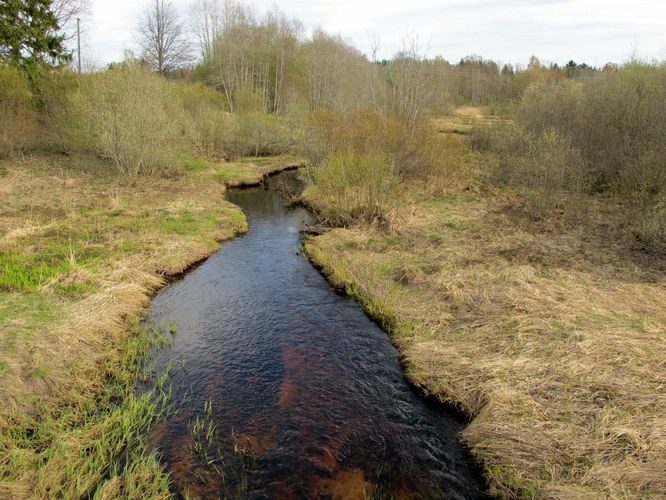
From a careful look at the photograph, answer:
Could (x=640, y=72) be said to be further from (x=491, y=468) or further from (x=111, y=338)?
(x=111, y=338)

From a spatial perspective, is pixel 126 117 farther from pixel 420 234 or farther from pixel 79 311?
pixel 420 234

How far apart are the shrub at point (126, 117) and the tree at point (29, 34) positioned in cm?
463

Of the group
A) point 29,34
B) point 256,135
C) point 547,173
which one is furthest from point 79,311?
point 256,135

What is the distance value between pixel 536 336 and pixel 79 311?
9.41m

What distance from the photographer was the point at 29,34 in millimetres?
22906

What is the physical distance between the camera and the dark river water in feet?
18.9

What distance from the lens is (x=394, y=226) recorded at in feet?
51.8

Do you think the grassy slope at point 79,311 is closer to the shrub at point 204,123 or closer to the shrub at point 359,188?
the shrub at point 359,188

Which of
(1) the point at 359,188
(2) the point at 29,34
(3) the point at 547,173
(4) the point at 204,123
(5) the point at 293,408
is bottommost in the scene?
(5) the point at 293,408

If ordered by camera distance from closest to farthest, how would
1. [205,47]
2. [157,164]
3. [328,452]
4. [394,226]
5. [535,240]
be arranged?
1. [328,452]
2. [535,240]
3. [394,226]
4. [157,164]
5. [205,47]

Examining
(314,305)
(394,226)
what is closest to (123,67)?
(394,226)

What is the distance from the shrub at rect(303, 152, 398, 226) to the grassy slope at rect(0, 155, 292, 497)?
4129mm

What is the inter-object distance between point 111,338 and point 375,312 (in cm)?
592

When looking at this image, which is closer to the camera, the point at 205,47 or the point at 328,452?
the point at 328,452
